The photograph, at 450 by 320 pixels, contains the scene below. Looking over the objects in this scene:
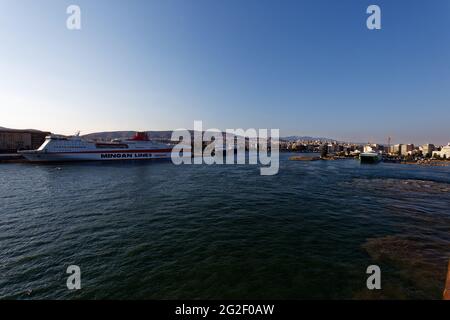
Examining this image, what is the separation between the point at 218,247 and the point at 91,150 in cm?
6371

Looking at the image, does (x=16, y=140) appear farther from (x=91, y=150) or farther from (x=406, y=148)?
(x=406, y=148)

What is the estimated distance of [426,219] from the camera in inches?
595

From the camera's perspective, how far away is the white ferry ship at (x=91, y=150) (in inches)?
2047

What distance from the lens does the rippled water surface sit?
736 centimetres

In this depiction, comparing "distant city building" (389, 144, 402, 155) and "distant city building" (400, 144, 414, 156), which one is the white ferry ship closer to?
"distant city building" (400, 144, 414, 156)

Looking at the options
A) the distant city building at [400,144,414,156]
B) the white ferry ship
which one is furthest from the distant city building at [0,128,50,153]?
the distant city building at [400,144,414,156]

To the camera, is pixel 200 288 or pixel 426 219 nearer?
pixel 200 288

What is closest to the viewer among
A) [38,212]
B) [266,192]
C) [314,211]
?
[38,212]

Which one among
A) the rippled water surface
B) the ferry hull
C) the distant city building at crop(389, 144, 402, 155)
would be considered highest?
the distant city building at crop(389, 144, 402, 155)

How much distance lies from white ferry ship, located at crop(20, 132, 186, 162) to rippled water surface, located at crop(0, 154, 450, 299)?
42.7 meters
